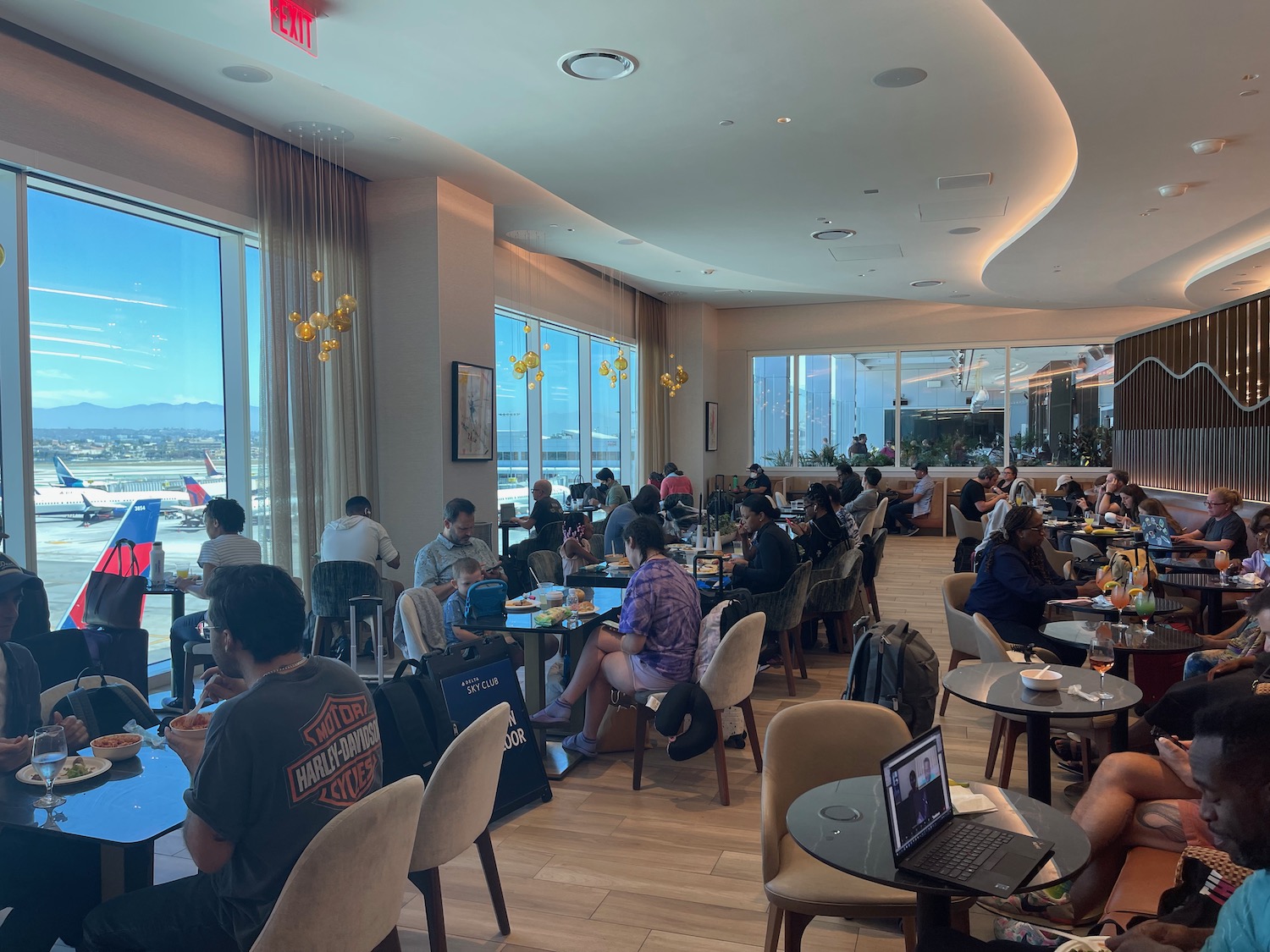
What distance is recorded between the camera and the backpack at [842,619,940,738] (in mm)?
3336

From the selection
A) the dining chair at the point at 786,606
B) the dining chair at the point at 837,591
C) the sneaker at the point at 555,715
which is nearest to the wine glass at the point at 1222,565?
the dining chair at the point at 837,591

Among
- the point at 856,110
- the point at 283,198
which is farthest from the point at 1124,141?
the point at 283,198

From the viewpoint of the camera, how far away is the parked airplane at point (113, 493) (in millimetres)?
5500

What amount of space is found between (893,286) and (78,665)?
1046 cm

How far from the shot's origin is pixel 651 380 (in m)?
14.9

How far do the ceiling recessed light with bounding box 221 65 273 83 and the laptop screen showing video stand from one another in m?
5.47

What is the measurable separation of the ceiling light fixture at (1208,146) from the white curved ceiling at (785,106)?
109 millimetres

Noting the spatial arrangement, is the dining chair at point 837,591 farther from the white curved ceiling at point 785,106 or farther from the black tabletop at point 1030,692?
the white curved ceiling at point 785,106

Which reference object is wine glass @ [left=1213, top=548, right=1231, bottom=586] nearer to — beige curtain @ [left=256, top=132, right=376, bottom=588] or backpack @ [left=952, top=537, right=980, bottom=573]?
backpack @ [left=952, top=537, right=980, bottom=573]

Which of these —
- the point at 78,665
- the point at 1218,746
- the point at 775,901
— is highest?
the point at 1218,746

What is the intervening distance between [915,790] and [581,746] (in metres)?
2.87

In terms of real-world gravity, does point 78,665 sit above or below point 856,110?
→ below

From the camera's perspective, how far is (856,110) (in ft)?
17.2

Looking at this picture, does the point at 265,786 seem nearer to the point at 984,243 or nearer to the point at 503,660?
the point at 503,660
